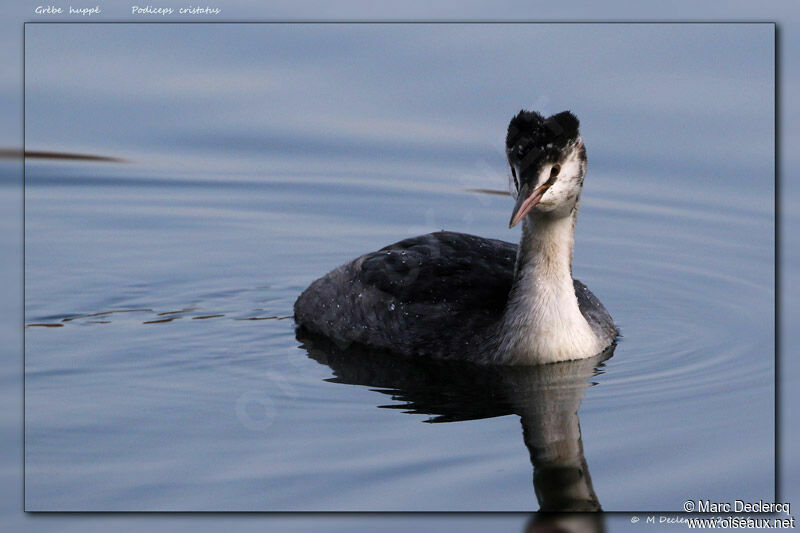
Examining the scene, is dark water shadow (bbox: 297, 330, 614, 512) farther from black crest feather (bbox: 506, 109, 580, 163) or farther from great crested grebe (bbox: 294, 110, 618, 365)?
black crest feather (bbox: 506, 109, 580, 163)

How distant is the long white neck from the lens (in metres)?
12.5

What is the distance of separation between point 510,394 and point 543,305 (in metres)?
0.96

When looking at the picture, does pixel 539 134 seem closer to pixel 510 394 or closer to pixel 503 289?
pixel 503 289

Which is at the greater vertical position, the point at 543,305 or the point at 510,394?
the point at 543,305

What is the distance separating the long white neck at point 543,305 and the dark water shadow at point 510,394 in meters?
0.12

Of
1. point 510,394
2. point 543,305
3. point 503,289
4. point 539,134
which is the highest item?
point 539,134

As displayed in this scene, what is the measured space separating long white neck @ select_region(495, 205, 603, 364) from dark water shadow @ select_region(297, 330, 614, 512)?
12 centimetres

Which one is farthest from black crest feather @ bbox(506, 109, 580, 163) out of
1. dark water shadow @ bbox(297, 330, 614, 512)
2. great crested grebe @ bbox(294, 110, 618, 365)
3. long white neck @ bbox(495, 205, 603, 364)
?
dark water shadow @ bbox(297, 330, 614, 512)

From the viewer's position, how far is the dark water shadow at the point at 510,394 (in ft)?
33.9

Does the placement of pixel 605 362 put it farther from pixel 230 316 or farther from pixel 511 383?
pixel 230 316

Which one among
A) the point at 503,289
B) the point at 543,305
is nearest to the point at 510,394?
the point at 543,305

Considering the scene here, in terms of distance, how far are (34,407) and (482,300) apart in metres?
3.78

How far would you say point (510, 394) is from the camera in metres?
11.9

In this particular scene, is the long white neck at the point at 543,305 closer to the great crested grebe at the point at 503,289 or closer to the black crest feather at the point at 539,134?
the great crested grebe at the point at 503,289
